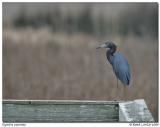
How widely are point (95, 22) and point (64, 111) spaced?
257 inches

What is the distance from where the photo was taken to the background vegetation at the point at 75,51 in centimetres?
685

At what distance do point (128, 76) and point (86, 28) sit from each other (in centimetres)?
621

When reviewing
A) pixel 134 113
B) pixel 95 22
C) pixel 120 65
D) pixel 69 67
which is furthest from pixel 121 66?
pixel 95 22

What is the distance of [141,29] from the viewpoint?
9.68m

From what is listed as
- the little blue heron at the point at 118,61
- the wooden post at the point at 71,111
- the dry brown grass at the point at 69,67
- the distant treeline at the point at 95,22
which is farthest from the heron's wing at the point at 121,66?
the distant treeline at the point at 95,22

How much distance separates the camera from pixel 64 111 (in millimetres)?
4219

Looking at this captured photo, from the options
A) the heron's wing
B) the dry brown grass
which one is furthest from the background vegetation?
the heron's wing

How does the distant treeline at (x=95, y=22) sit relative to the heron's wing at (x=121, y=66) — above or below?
above

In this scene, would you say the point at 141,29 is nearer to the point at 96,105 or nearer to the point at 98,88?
the point at 98,88

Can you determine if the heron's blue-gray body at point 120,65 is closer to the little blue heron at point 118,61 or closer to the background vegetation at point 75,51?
the little blue heron at point 118,61

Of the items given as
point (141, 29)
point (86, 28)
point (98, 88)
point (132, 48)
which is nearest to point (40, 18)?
point (86, 28)

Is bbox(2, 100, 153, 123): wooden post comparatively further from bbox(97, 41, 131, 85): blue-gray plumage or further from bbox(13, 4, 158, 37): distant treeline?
bbox(13, 4, 158, 37): distant treeline

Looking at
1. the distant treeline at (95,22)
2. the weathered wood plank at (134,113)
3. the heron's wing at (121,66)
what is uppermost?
the distant treeline at (95,22)

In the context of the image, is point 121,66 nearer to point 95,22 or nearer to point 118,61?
point 118,61
